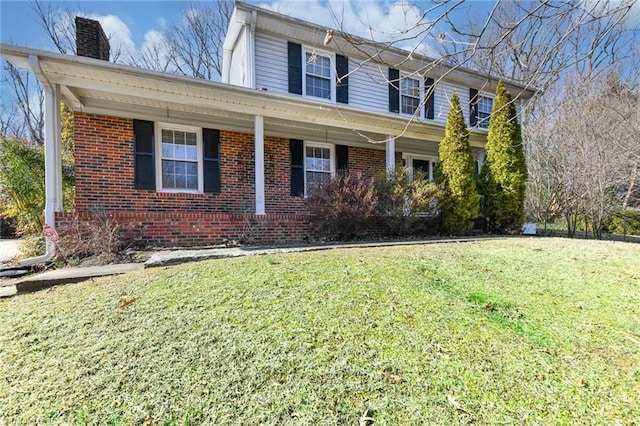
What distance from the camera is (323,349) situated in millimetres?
2098

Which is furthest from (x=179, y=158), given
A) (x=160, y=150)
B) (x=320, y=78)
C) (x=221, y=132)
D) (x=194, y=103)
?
(x=320, y=78)

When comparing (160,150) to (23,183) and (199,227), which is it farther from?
(23,183)

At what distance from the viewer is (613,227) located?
12234 millimetres

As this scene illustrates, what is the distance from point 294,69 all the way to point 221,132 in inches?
109

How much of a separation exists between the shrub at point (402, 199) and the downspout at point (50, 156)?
19.8 feet

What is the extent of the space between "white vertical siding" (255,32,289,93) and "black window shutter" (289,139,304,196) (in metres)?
1.52

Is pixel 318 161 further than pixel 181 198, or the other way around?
pixel 318 161

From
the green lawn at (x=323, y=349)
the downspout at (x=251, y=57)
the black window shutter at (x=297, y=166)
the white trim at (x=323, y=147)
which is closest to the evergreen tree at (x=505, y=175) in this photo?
the white trim at (x=323, y=147)

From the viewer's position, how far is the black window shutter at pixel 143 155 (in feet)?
22.0

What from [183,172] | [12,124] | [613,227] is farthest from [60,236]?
[12,124]

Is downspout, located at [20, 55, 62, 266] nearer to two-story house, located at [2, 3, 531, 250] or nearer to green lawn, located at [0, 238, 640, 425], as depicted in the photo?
two-story house, located at [2, 3, 531, 250]

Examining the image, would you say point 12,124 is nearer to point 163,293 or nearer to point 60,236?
point 60,236

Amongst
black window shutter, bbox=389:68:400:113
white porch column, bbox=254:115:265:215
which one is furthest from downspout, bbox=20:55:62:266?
black window shutter, bbox=389:68:400:113

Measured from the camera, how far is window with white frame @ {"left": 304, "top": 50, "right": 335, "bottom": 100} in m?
8.60
